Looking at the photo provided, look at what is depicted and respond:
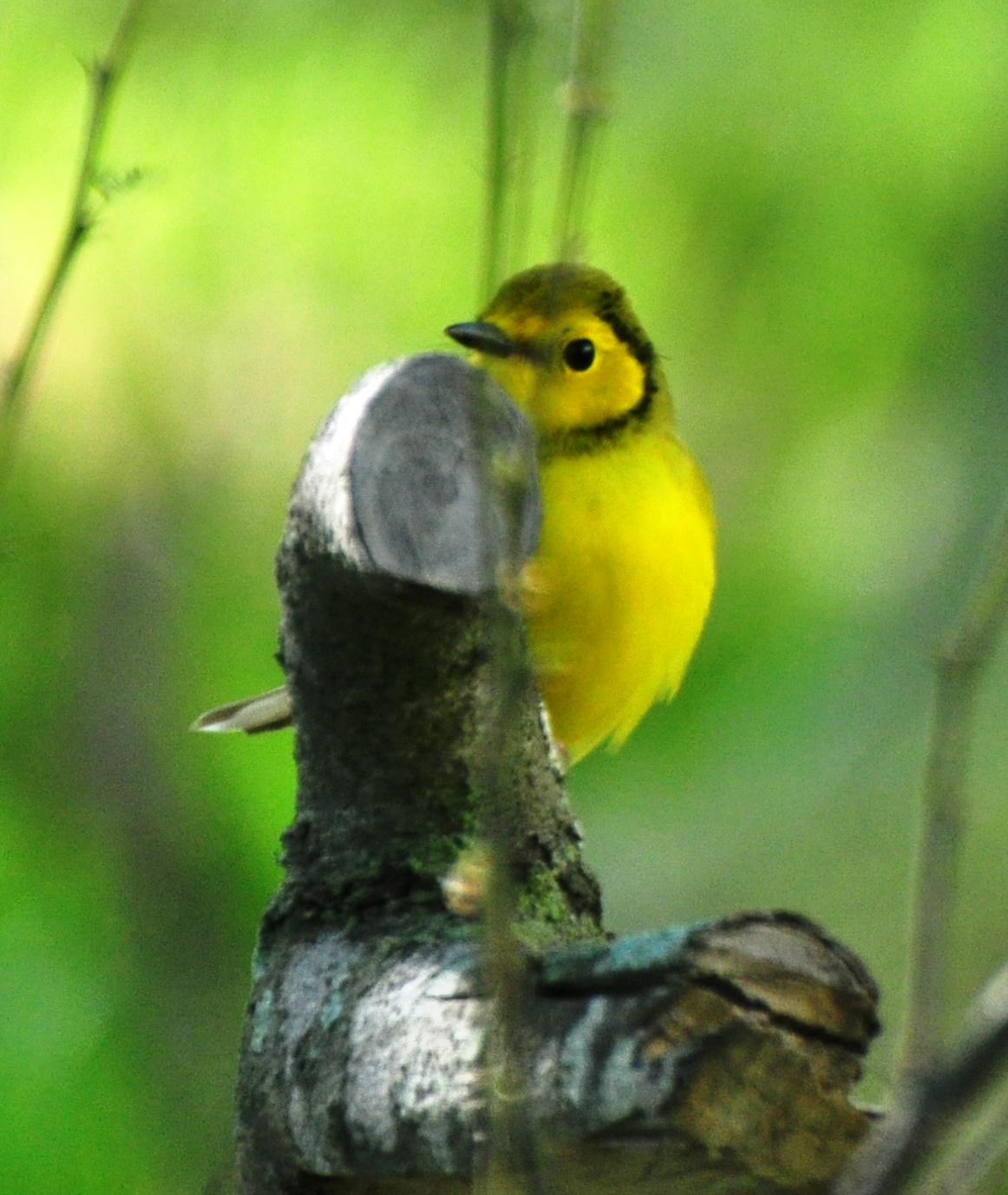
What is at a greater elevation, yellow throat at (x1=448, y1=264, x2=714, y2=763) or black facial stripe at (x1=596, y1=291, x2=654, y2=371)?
black facial stripe at (x1=596, y1=291, x2=654, y2=371)

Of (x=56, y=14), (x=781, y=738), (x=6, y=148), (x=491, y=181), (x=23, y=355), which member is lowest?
(x=781, y=738)

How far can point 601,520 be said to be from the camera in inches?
142

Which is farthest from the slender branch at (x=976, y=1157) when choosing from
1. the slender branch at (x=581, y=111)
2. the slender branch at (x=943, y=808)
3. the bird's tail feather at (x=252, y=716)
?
the bird's tail feather at (x=252, y=716)

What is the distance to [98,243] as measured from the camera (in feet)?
14.5

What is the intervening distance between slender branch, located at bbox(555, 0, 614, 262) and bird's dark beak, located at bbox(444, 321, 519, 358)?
1.48 meters

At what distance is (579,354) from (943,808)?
8.69ft

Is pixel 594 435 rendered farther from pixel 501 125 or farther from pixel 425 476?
pixel 501 125

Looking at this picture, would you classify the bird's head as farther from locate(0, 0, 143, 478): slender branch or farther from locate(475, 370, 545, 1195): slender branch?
locate(475, 370, 545, 1195): slender branch

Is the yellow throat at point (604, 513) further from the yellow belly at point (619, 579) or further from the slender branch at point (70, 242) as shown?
the slender branch at point (70, 242)

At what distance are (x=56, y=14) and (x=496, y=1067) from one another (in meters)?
3.36

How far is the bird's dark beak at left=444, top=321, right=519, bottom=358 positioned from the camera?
3482 millimetres

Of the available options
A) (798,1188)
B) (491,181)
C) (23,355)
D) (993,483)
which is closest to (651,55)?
(993,483)

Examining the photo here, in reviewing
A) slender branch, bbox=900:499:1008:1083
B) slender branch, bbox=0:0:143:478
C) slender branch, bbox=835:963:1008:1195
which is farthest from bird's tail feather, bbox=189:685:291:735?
slender branch, bbox=835:963:1008:1195

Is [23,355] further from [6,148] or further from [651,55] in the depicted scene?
[651,55]
